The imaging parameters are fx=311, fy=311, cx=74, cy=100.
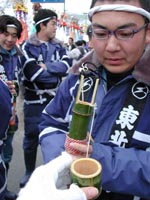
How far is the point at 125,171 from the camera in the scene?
4.27 ft

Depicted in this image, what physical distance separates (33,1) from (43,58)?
8784 mm

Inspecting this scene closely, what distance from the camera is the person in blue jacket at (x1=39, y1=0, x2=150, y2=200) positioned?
1.32 metres

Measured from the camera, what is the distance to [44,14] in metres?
4.25

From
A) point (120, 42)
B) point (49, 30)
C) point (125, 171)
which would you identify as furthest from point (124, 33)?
point (49, 30)

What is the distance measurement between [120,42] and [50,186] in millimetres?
745

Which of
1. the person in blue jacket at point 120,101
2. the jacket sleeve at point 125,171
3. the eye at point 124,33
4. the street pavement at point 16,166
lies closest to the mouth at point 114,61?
the person in blue jacket at point 120,101

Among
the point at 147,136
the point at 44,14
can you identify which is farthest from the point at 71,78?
the point at 44,14

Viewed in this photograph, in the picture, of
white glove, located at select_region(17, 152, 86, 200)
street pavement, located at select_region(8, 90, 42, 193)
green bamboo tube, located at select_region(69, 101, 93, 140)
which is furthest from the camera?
street pavement, located at select_region(8, 90, 42, 193)

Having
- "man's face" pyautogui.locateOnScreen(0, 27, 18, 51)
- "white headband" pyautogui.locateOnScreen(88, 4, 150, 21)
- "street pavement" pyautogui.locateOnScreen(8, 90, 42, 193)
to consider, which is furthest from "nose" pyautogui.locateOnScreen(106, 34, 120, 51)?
"street pavement" pyautogui.locateOnScreen(8, 90, 42, 193)

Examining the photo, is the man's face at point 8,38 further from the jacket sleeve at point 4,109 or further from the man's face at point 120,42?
the man's face at point 120,42

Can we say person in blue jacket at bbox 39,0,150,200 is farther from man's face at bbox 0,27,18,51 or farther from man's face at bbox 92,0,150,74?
man's face at bbox 0,27,18,51

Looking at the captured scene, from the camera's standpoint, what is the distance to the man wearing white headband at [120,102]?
1.32 m

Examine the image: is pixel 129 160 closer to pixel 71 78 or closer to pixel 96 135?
pixel 96 135

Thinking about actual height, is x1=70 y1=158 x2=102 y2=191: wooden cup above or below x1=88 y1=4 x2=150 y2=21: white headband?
below
